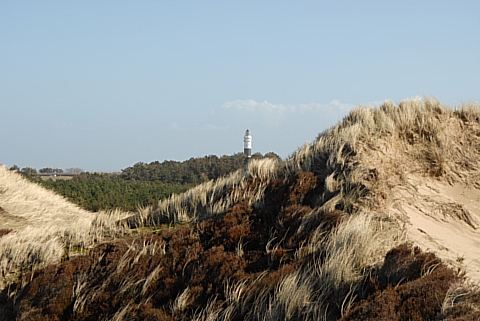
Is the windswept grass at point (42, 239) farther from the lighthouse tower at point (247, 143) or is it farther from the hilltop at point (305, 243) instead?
the lighthouse tower at point (247, 143)

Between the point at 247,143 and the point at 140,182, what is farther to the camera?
the point at 247,143

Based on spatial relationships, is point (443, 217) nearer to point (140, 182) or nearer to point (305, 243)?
point (305, 243)

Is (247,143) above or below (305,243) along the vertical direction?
above

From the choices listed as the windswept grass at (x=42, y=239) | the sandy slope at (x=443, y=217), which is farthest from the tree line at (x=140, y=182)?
the sandy slope at (x=443, y=217)

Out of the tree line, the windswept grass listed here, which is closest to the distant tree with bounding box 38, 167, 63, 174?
the tree line

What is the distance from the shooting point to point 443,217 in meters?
8.81

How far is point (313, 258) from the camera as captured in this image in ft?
23.2

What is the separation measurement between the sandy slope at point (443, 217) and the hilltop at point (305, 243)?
3 centimetres

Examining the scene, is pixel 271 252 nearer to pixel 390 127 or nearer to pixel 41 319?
pixel 41 319

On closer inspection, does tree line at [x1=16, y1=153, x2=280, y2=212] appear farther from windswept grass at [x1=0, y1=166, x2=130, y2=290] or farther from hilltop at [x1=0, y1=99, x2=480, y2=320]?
hilltop at [x1=0, y1=99, x2=480, y2=320]

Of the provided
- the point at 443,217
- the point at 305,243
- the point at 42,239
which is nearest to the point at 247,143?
the point at 42,239

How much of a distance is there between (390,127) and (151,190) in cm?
1874

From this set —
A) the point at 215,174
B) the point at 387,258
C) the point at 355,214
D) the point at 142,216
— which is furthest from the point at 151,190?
the point at 387,258

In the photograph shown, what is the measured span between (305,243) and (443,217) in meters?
2.74
